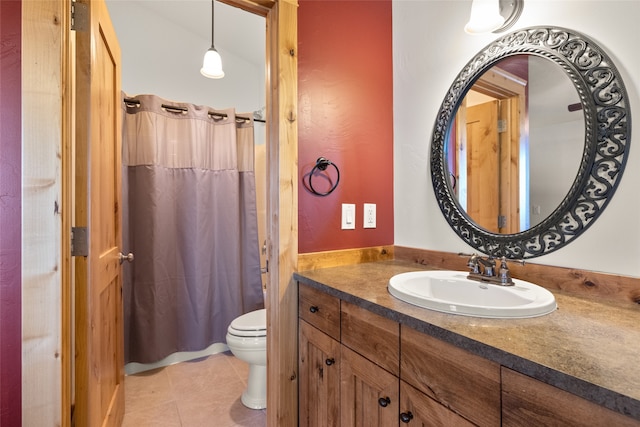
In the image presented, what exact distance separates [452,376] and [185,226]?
2.10m

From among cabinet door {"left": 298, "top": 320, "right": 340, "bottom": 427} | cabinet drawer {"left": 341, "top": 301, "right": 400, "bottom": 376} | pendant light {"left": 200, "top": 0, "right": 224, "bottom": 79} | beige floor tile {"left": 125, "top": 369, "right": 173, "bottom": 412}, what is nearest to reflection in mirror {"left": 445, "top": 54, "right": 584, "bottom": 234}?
cabinet drawer {"left": 341, "top": 301, "right": 400, "bottom": 376}

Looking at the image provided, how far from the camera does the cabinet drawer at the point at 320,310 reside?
1.08m

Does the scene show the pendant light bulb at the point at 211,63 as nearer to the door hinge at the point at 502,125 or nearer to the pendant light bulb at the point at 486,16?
the pendant light bulb at the point at 486,16

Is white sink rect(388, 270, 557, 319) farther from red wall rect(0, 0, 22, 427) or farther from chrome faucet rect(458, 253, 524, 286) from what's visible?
red wall rect(0, 0, 22, 427)

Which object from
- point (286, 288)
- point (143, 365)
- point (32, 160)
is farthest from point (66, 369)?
point (143, 365)

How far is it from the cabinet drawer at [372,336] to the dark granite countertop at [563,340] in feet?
0.11

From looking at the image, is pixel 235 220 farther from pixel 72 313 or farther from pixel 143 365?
pixel 72 313

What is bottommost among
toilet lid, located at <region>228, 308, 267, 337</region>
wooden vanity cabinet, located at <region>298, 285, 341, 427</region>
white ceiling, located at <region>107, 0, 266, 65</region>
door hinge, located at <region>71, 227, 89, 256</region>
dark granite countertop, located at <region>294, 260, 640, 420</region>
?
toilet lid, located at <region>228, 308, 267, 337</region>

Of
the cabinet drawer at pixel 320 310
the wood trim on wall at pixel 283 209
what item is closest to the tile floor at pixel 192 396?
the wood trim on wall at pixel 283 209

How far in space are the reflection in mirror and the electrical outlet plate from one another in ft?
1.29

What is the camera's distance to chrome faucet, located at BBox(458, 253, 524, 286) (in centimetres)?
104

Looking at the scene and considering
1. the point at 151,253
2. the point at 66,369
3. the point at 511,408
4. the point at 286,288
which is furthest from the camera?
the point at 151,253

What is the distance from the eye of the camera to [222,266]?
2.46 metres

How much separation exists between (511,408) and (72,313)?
1.28 metres
